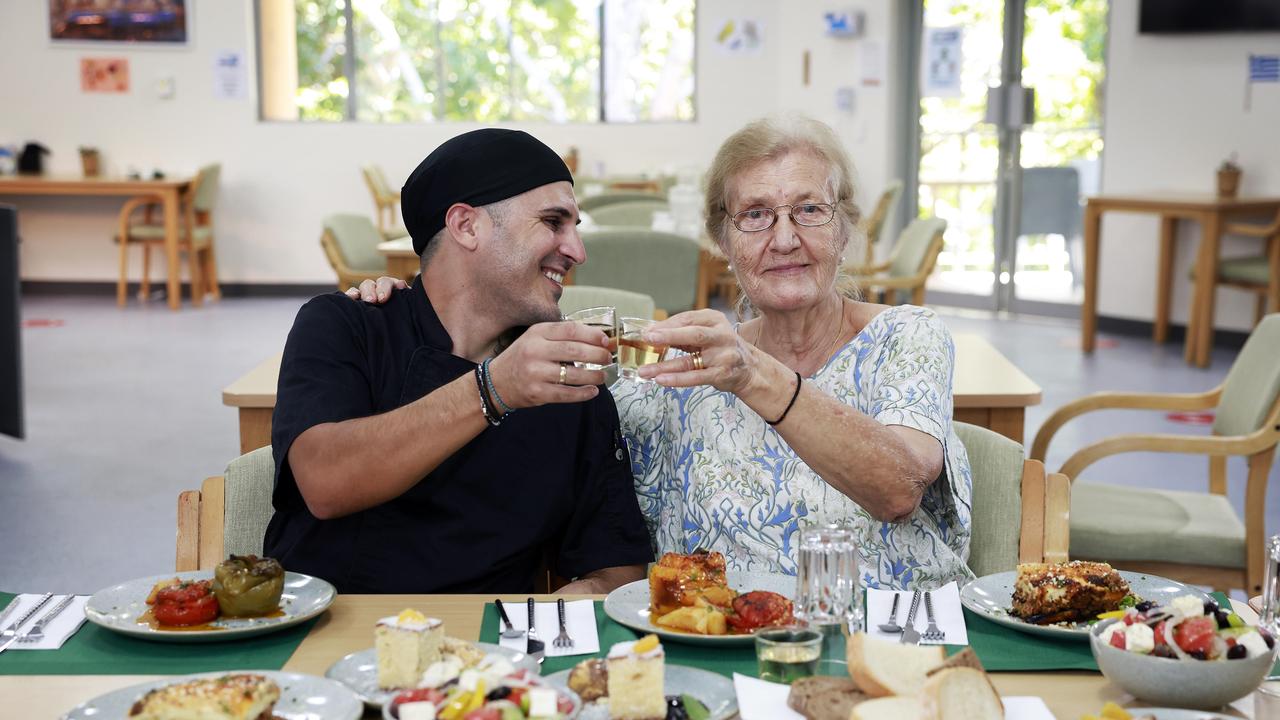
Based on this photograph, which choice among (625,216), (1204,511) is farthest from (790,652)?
(625,216)

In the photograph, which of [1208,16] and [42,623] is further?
[1208,16]

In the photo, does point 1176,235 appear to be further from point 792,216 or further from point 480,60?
point 792,216

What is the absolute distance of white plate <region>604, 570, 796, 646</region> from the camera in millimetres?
1396

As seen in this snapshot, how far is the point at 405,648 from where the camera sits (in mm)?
1222

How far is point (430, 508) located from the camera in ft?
6.04

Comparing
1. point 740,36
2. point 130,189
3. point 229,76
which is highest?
point 740,36

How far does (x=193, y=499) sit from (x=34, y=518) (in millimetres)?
3048

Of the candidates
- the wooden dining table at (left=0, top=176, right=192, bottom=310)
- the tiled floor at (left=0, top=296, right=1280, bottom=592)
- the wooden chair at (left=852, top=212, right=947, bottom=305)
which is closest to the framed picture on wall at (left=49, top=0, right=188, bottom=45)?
the wooden dining table at (left=0, top=176, right=192, bottom=310)

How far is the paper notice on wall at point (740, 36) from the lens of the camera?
1040 cm

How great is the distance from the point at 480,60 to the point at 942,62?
3625 millimetres

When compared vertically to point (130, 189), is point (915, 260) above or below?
below

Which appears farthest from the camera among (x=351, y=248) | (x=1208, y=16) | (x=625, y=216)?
(x=1208, y=16)

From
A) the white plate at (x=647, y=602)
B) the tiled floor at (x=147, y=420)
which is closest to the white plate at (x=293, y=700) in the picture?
the white plate at (x=647, y=602)

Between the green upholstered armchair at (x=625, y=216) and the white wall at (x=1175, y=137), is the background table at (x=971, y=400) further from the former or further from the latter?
the white wall at (x=1175, y=137)
